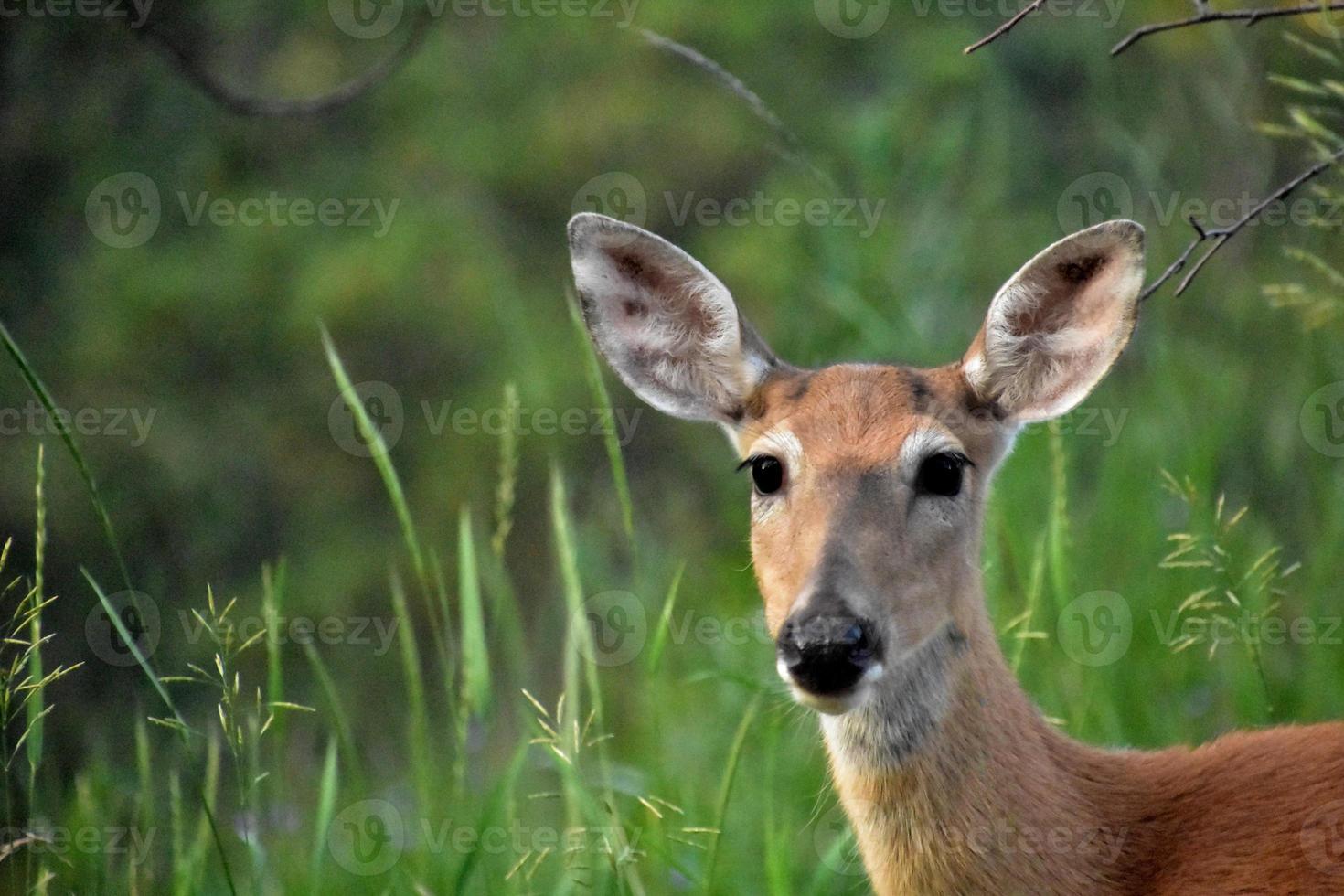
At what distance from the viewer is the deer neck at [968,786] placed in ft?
11.2

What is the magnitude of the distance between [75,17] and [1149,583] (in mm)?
7058

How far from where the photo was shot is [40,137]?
9.84 m

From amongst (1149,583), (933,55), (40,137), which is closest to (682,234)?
(933,55)

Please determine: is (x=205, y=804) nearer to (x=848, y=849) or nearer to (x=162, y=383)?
(x=848, y=849)

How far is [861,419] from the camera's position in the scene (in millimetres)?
3820

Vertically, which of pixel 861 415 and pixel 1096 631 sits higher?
pixel 861 415

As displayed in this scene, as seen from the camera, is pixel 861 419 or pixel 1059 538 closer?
pixel 861 419

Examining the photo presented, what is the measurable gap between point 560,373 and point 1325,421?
9.52 meters

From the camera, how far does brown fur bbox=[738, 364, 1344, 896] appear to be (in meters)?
3.36

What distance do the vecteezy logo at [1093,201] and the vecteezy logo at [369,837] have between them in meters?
6.83
